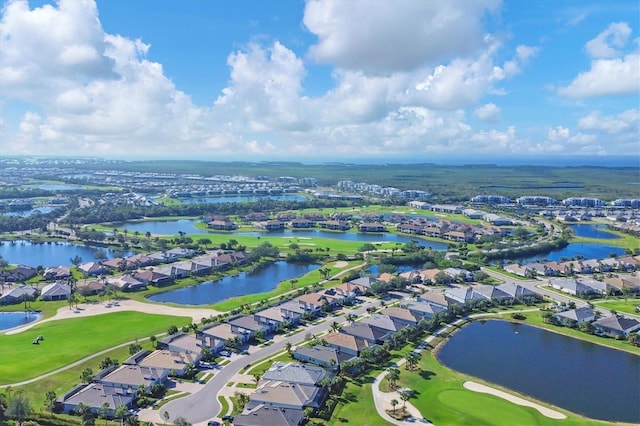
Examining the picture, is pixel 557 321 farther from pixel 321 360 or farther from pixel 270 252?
pixel 270 252

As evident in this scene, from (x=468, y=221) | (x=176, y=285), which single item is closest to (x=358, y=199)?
(x=468, y=221)

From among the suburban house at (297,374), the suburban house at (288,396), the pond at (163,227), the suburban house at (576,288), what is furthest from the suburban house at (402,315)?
the pond at (163,227)


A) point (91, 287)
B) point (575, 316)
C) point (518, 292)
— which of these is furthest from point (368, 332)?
point (91, 287)

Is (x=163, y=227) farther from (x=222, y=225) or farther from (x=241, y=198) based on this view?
(x=241, y=198)

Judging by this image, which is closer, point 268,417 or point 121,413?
point 268,417

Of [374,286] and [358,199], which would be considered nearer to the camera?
[374,286]

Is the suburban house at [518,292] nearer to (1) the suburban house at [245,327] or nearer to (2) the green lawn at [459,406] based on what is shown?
(2) the green lawn at [459,406]
